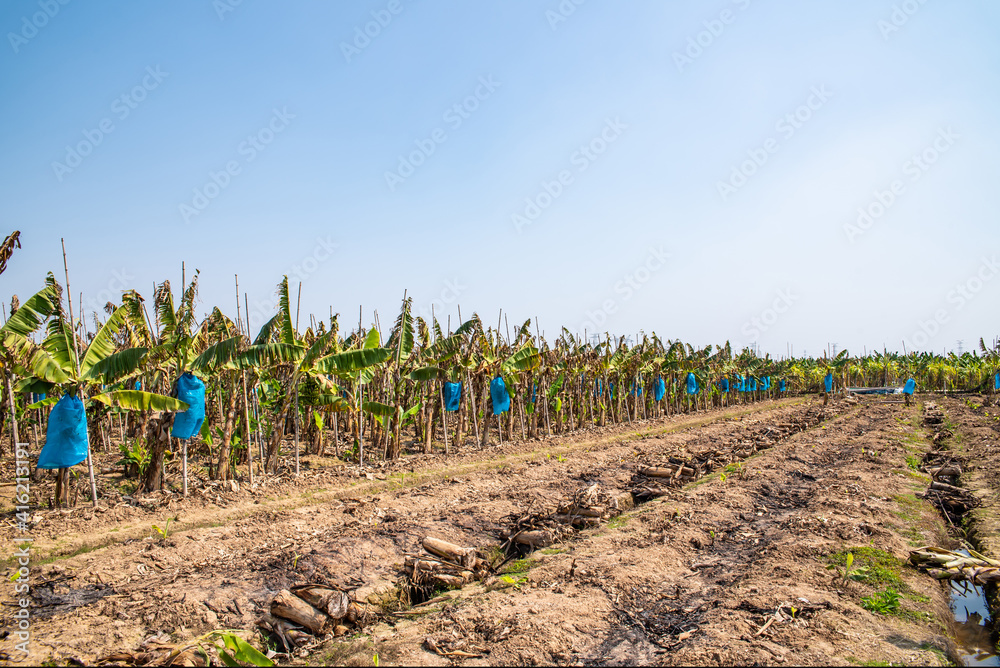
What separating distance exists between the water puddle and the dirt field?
307 mm

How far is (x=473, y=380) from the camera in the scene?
2130cm

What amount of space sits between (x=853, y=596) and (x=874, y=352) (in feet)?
255

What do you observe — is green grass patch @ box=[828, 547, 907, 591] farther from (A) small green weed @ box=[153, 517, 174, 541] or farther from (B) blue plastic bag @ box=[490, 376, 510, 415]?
(B) blue plastic bag @ box=[490, 376, 510, 415]

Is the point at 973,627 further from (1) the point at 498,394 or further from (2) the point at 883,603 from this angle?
(1) the point at 498,394

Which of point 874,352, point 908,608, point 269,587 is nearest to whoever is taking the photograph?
point 908,608

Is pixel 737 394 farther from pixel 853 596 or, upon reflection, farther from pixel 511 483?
pixel 853 596

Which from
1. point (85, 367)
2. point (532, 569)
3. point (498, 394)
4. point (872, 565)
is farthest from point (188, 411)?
point (872, 565)

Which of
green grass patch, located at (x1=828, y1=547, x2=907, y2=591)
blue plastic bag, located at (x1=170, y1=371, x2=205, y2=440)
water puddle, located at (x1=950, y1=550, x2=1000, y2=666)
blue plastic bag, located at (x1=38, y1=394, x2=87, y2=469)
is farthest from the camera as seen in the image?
blue plastic bag, located at (x1=170, y1=371, x2=205, y2=440)

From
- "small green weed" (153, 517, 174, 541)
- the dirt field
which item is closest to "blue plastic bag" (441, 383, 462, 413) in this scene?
the dirt field

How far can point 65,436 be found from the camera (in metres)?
9.32

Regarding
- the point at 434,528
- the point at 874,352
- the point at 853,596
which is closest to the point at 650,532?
the point at 853,596

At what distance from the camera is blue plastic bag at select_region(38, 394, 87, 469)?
9.20 m

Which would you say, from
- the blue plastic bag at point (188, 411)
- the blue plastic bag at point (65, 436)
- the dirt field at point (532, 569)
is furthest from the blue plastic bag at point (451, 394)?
the blue plastic bag at point (65, 436)

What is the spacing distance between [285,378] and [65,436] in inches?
198
